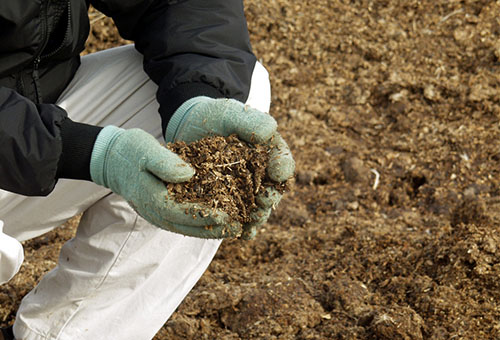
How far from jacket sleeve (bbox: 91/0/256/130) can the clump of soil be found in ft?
0.73

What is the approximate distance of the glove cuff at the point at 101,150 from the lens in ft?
4.56

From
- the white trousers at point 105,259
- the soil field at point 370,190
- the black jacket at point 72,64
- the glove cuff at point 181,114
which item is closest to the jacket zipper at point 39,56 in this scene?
the black jacket at point 72,64

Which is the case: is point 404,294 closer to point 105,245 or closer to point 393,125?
point 105,245

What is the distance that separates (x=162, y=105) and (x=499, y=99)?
6.81 feet

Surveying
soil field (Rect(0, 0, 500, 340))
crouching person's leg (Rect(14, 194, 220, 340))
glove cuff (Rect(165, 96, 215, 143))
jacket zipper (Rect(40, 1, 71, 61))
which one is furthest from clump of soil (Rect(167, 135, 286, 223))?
soil field (Rect(0, 0, 500, 340))

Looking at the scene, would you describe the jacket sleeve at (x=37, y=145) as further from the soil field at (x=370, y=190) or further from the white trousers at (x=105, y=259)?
the soil field at (x=370, y=190)

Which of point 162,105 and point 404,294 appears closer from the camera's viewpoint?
point 162,105

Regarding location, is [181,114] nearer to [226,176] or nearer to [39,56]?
[226,176]

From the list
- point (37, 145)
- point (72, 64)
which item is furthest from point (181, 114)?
point (72, 64)

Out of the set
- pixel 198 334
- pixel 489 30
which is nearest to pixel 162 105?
pixel 198 334

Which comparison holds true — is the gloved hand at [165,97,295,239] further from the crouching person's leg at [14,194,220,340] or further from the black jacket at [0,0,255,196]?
the crouching person's leg at [14,194,220,340]

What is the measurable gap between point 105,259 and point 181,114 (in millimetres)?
471

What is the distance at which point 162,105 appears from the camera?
1.63 m

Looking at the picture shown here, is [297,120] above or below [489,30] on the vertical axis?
below
